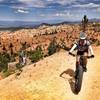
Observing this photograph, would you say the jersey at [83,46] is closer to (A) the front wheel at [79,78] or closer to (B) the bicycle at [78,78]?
(B) the bicycle at [78,78]

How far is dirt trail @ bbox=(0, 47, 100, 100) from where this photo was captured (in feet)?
49.5

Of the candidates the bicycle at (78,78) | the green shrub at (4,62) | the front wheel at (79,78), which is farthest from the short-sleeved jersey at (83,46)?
the green shrub at (4,62)

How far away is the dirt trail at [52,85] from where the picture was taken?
49.5ft

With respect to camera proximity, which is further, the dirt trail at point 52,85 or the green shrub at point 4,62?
the green shrub at point 4,62

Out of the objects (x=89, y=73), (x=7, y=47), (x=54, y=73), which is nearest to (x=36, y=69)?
(x=54, y=73)

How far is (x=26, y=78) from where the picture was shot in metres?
17.9

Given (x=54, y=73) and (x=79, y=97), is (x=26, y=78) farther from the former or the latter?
(x=79, y=97)

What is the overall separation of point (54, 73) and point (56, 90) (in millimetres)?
2797

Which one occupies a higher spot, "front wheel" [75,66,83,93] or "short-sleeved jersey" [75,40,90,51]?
"short-sleeved jersey" [75,40,90,51]

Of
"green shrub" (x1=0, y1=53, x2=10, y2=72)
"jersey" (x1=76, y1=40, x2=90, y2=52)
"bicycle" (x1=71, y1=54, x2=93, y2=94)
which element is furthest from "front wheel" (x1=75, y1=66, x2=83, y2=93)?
"green shrub" (x1=0, y1=53, x2=10, y2=72)

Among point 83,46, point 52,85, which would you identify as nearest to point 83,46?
point 83,46

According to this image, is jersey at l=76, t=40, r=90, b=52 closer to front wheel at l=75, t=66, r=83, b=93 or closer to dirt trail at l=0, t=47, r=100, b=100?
front wheel at l=75, t=66, r=83, b=93

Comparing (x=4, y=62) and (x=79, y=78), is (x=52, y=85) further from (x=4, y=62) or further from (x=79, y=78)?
(x=4, y=62)

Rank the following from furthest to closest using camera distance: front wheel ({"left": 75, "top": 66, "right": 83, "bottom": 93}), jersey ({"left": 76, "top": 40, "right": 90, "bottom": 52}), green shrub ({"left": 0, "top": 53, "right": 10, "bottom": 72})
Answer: green shrub ({"left": 0, "top": 53, "right": 10, "bottom": 72}) → jersey ({"left": 76, "top": 40, "right": 90, "bottom": 52}) → front wheel ({"left": 75, "top": 66, "right": 83, "bottom": 93})
